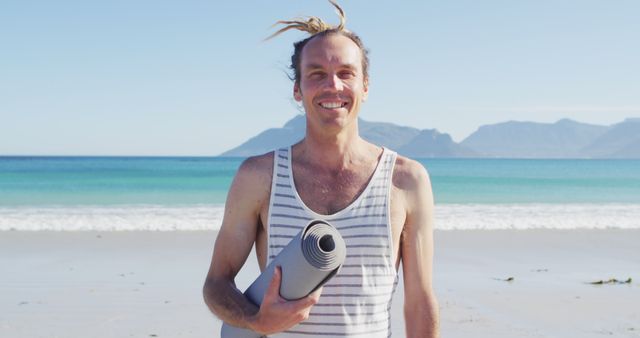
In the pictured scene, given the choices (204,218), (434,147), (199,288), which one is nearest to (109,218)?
(204,218)

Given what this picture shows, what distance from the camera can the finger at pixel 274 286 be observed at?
1717 mm

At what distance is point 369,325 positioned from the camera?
6.93 ft

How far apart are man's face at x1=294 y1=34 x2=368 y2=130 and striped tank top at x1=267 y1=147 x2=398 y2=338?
0.24m

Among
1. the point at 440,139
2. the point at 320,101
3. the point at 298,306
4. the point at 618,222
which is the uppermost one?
the point at 320,101

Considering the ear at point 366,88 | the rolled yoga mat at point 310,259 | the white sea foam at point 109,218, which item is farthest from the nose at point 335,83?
the white sea foam at point 109,218

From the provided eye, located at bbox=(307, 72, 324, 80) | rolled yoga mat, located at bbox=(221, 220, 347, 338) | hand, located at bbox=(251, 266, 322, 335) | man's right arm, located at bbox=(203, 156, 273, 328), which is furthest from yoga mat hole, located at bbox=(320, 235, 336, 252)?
eye, located at bbox=(307, 72, 324, 80)

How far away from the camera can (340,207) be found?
7.06 feet

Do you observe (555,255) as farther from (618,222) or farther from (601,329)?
(618,222)

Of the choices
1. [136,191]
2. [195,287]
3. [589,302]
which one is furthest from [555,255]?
[136,191]

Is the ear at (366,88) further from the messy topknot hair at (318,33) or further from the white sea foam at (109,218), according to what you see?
the white sea foam at (109,218)

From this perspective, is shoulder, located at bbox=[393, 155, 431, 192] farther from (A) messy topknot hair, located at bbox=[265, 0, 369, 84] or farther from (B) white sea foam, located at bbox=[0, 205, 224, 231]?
(B) white sea foam, located at bbox=[0, 205, 224, 231]

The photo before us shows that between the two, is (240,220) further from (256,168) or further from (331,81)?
(331,81)

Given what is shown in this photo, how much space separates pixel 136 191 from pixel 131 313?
70.5ft

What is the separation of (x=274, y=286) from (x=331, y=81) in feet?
2.32
